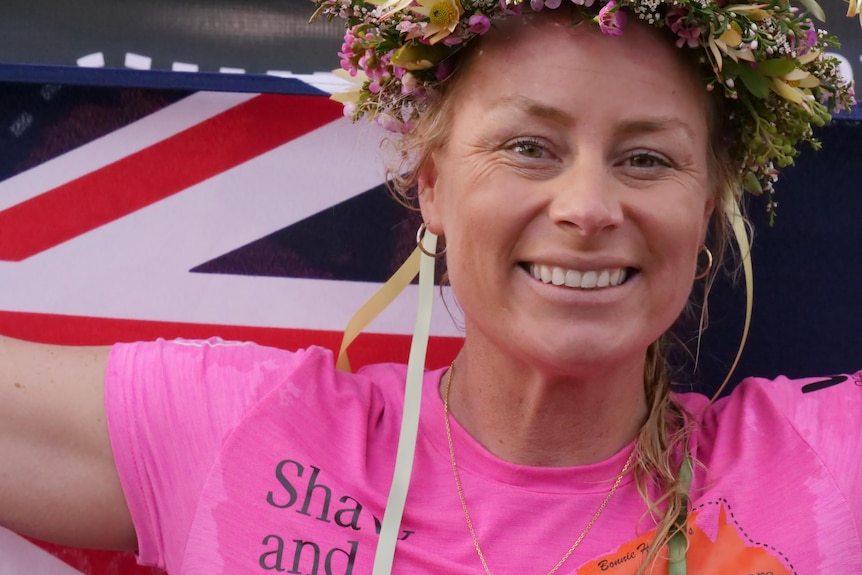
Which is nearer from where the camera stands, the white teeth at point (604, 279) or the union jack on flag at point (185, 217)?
the white teeth at point (604, 279)

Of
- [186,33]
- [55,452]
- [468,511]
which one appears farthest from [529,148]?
[55,452]

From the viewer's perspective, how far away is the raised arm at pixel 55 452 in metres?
1.87

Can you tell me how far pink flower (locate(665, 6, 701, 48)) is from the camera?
1776 millimetres

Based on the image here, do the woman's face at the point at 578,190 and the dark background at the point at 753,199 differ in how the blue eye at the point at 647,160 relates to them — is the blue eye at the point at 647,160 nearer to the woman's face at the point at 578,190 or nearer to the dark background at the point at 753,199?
the woman's face at the point at 578,190

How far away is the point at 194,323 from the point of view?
2.37 m

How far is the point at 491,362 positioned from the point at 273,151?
73cm

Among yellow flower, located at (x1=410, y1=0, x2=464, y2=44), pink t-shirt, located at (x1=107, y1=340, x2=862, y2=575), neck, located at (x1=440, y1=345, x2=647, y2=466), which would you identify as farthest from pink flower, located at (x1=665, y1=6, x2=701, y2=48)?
pink t-shirt, located at (x1=107, y1=340, x2=862, y2=575)

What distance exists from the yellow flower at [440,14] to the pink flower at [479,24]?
0.08 feet

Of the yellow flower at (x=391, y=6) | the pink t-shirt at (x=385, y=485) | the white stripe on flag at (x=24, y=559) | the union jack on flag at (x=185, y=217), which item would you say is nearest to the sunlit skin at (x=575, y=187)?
the yellow flower at (x=391, y=6)

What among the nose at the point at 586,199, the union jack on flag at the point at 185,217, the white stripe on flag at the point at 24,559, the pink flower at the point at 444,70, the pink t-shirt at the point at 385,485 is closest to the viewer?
the nose at the point at 586,199

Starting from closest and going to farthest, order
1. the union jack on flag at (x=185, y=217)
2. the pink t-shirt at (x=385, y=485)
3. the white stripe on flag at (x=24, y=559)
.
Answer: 1. the pink t-shirt at (x=385, y=485)
2. the white stripe on flag at (x=24, y=559)
3. the union jack on flag at (x=185, y=217)

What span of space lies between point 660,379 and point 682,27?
27.9 inches

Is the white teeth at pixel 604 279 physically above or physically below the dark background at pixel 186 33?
below

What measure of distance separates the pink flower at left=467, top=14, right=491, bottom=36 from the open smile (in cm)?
42
